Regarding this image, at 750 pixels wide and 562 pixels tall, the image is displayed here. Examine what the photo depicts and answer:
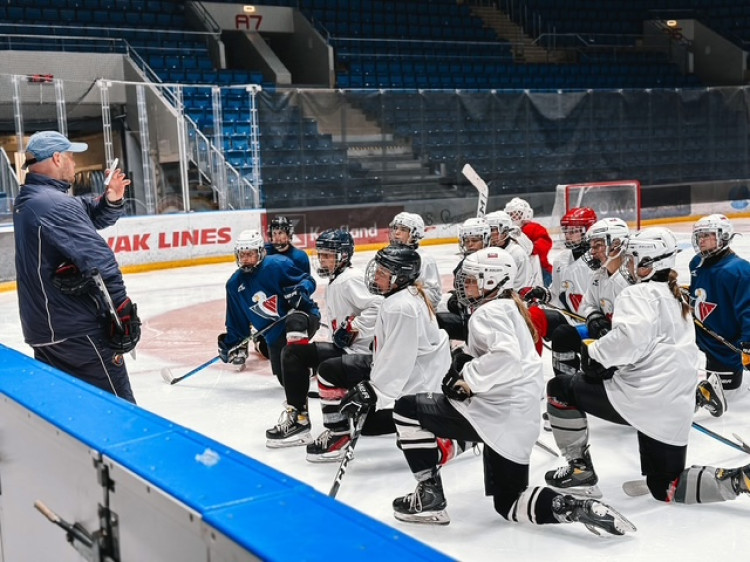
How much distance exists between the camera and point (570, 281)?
457 cm

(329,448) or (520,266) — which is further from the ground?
(520,266)

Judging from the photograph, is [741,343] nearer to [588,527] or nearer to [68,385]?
[588,527]

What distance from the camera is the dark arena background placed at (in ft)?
4.83

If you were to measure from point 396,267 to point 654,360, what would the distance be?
907mm

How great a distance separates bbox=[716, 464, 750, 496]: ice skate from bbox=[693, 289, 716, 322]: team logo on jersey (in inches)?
58.7

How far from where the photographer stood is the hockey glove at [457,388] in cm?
259

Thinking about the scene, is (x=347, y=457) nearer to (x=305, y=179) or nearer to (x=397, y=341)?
(x=397, y=341)

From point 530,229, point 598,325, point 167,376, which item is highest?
point 530,229

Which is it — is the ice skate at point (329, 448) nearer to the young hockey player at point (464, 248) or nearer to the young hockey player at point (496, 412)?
the young hockey player at point (496, 412)

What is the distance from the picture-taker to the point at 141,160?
34.2ft

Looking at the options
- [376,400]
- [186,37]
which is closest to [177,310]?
[376,400]

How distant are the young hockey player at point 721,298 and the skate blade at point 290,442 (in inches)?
74.5

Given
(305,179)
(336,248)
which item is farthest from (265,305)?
(305,179)

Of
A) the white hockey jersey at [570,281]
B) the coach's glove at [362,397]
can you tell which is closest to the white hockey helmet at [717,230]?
the white hockey jersey at [570,281]
